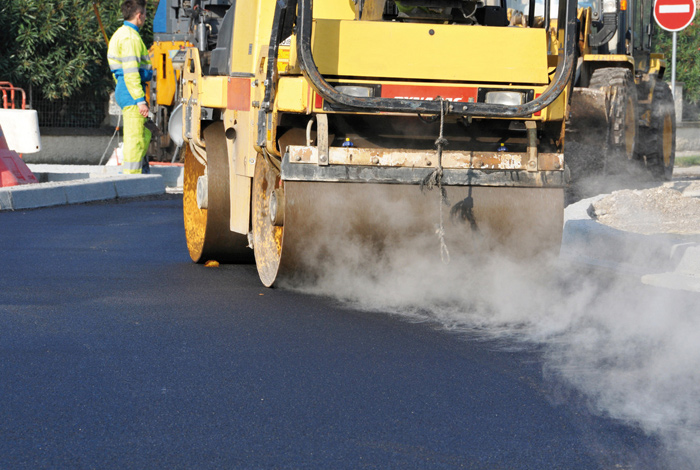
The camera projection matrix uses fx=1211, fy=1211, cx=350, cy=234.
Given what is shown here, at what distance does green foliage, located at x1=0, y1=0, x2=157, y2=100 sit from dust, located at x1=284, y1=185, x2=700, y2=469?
15.9 metres

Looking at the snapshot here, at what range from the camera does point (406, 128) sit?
259 inches

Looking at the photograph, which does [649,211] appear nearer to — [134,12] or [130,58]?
[130,58]

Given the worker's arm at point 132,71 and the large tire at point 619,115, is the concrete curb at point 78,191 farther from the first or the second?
the large tire at point 619,115

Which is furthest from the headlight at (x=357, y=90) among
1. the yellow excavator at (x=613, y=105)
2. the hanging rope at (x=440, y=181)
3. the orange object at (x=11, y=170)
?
the orange object at (x=11, y=170)

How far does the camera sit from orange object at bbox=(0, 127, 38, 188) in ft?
45.2

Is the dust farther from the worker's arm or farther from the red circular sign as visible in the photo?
the red circular sign

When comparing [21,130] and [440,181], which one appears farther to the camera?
[21,130]

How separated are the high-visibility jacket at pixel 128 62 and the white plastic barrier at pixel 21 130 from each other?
117 inches

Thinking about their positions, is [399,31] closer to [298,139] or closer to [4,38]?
[298,139]

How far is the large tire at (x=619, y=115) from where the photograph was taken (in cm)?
1233

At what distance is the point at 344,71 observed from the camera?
6.25 metres

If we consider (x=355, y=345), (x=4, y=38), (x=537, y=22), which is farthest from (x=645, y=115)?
(x=4, y=38)

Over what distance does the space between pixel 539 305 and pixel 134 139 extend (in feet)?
26.2

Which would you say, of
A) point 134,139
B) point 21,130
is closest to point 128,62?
point 134,139
